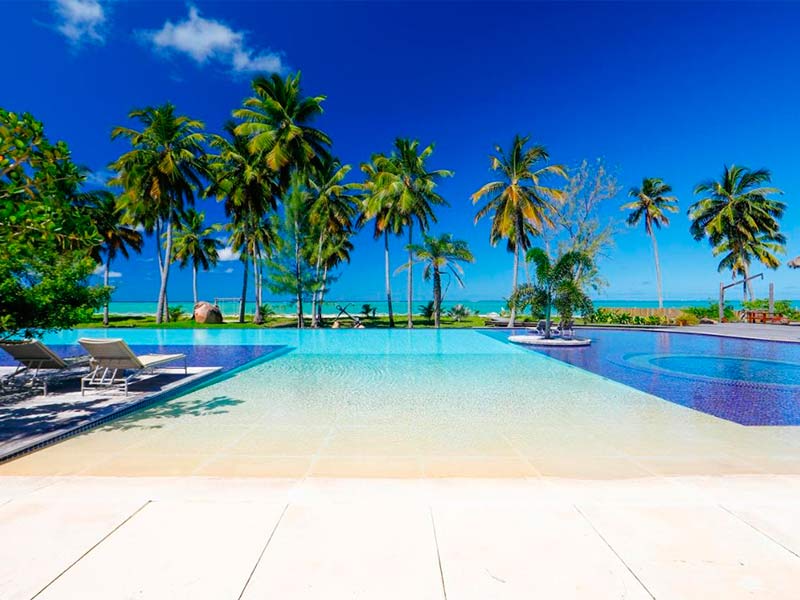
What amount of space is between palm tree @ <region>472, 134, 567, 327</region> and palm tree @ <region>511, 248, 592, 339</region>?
18.7ft

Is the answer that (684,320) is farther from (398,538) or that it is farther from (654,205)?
(398,538)

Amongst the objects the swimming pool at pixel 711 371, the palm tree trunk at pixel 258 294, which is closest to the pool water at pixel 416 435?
the swimming pool at pixel 711 371

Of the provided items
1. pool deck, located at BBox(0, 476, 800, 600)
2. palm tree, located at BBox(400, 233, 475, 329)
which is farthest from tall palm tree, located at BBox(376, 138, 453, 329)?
pool deck, located at BBox(0, 476, 800, 600)

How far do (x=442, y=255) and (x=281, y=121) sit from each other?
39.6 ft

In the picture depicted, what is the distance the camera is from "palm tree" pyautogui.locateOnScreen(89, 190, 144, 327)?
26188mm

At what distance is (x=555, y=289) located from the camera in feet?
49.0

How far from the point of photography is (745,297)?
28891mm

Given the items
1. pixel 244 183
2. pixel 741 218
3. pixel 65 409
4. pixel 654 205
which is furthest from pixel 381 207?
pixel 741 218

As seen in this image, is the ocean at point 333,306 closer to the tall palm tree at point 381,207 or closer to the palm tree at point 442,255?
the tall palm tree at point 381,207

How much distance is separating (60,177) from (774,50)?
29986 millimetres

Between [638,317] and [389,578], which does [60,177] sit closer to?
[389,578]

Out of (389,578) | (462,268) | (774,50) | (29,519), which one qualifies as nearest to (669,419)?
(389,578)

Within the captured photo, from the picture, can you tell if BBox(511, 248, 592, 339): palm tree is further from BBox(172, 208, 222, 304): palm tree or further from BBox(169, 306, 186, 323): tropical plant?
BBox(172, 208, 222, 304): palm tree

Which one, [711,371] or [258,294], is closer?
[711,371]
